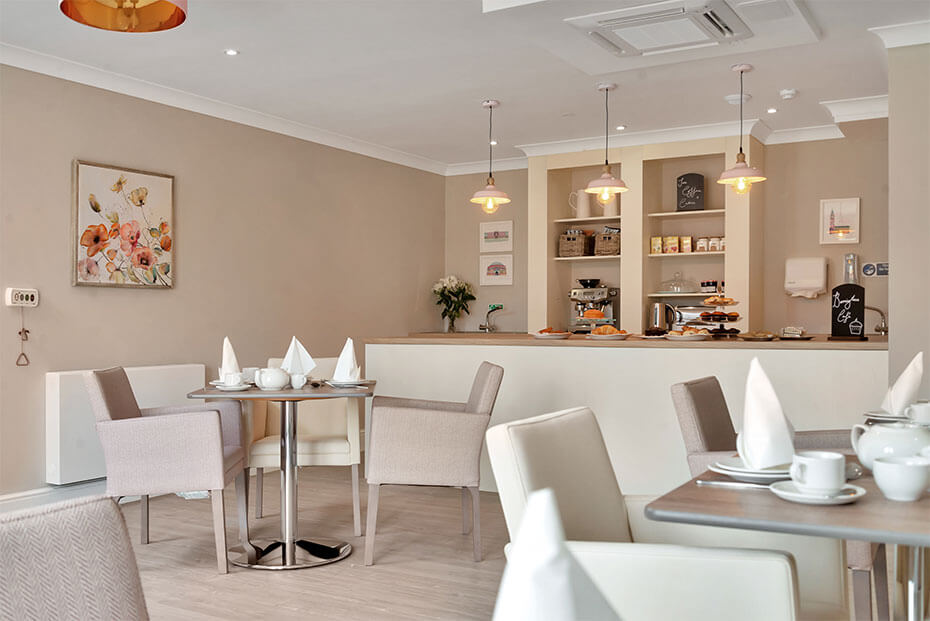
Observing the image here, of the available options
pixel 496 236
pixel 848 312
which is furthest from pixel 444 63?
pixel 496 236

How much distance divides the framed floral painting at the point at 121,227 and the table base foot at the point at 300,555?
77.8 inches

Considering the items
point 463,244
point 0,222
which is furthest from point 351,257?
point 0,222

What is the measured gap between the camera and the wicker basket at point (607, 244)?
7215mm

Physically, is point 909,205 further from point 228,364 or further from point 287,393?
point 228,364

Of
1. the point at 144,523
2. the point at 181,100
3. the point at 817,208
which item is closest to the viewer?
the point at 144,523

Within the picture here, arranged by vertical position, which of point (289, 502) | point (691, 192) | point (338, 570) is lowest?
point (338, 570)

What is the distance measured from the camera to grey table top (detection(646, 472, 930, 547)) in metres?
1.36

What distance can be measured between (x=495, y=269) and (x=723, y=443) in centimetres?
519

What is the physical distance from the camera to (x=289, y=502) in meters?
3.76

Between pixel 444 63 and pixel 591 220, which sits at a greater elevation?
pixel 444 63

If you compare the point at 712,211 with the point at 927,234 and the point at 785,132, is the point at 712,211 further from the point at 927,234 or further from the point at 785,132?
the point at 927,234

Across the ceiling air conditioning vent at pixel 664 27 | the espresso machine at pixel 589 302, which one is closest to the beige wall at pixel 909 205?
the ceiling air conditioning vent at pixel 664 27

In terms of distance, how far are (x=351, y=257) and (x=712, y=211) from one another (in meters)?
2.95

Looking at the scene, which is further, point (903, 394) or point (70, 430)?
point (70, 430)
